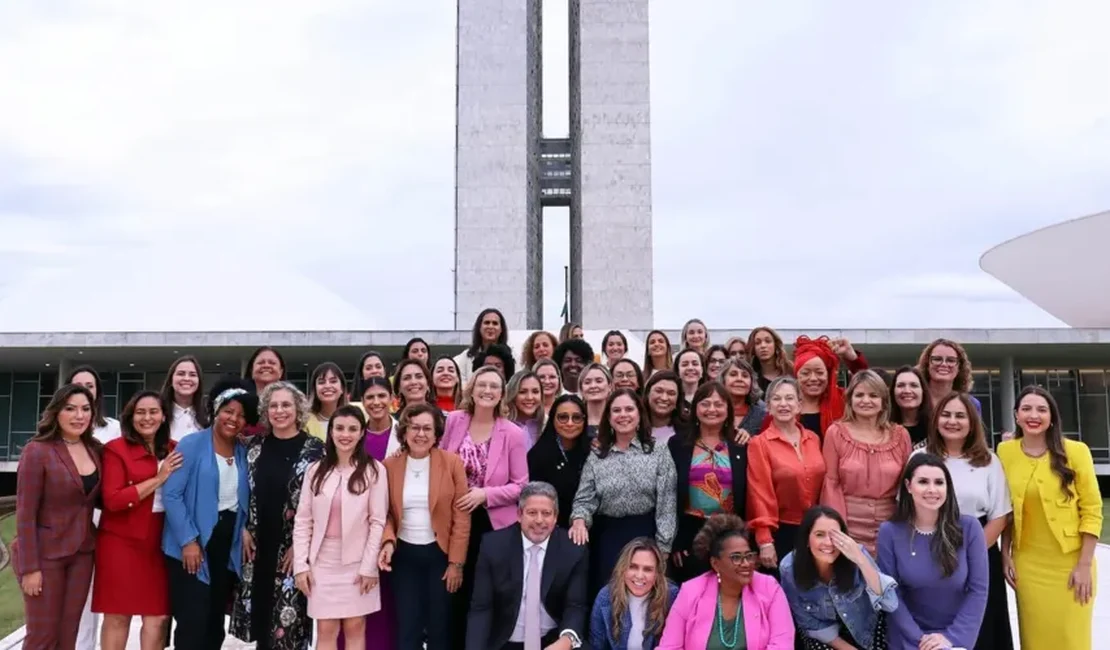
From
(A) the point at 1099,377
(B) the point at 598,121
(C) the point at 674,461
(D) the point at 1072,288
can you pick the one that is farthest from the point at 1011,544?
(B) the point at 598,121

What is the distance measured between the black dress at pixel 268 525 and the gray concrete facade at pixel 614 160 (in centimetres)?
2925

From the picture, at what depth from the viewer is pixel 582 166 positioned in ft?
112

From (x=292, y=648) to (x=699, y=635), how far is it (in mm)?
2075

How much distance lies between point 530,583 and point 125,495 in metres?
2.11

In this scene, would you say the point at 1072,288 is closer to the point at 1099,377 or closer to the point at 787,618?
the point at 1099,377

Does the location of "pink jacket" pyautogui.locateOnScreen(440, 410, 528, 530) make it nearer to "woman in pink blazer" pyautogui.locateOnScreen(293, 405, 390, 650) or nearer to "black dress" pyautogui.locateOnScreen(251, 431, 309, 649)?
"woman in pink blazer" pyautogui.locateOnScreen(293, 405, 390, 650)

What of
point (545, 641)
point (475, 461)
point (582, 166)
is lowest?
point (545, 641)

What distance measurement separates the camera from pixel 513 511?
16.0ft

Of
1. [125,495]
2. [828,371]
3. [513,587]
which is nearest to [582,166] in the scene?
[828,371]

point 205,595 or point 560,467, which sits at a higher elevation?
point 560,467

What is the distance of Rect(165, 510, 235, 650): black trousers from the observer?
15.7 ft

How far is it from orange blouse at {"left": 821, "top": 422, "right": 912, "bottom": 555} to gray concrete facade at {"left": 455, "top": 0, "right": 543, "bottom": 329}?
29.4m

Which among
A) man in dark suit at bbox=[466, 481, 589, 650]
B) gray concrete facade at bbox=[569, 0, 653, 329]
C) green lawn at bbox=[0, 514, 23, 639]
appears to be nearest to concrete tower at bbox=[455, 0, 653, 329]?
gray concrete facade at bbox=[569, 0, 653, 329]

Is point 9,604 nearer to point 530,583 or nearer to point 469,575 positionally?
point 469,575
